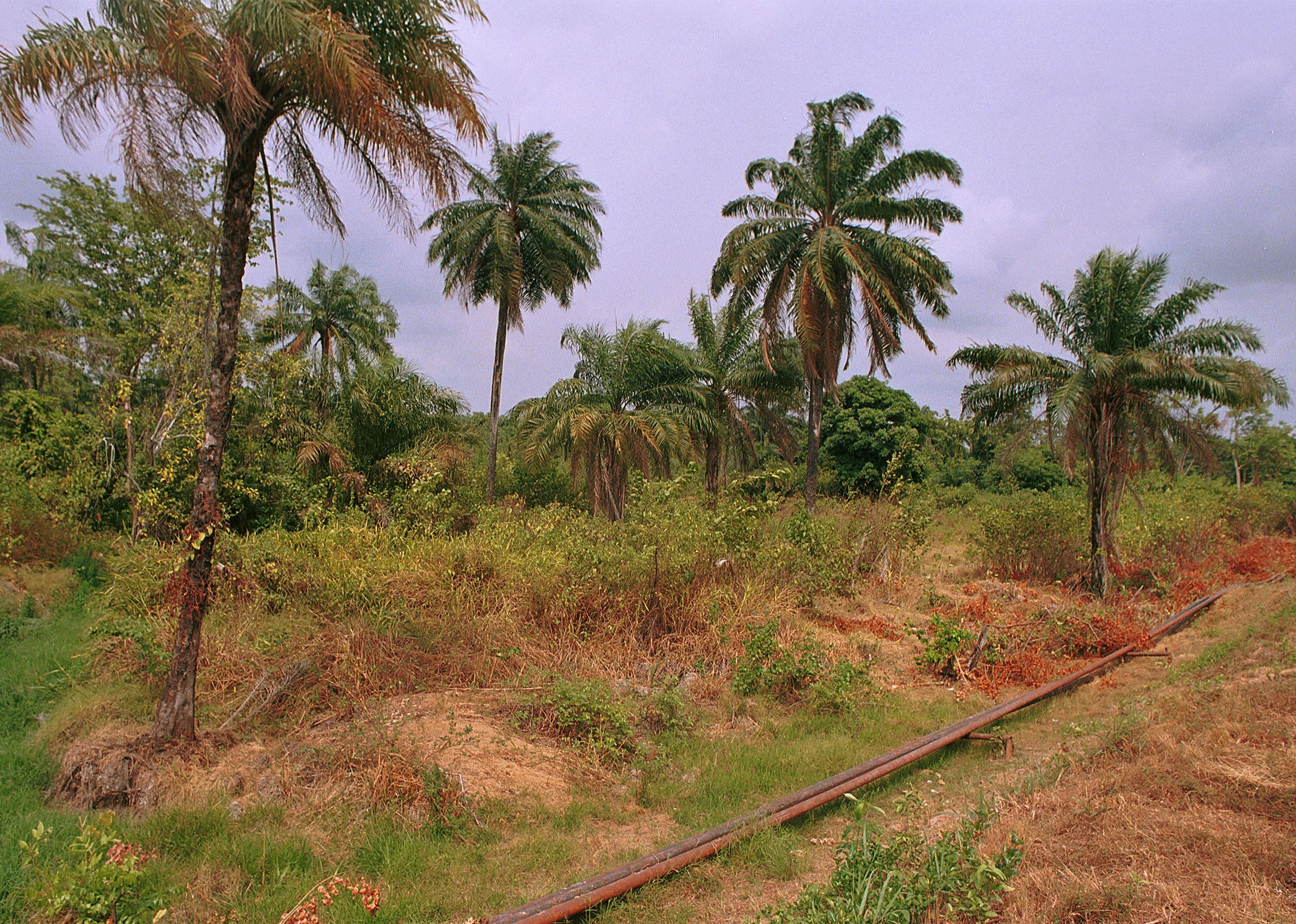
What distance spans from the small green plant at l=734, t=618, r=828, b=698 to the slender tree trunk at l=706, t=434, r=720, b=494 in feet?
37.9

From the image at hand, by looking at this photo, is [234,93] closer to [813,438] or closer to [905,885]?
[905,885]

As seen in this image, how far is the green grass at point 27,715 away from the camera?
179 inches

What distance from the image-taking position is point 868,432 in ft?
96.5

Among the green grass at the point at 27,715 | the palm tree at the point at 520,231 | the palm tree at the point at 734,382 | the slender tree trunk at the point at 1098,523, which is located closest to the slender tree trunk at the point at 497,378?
the palm tree at the point at 520,231

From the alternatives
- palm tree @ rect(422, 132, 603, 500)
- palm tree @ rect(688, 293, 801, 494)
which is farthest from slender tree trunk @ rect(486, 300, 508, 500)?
palm tree @ rect(688, 293, 801, 494)

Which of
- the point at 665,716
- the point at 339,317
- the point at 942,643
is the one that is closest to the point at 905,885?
the point at 665,716

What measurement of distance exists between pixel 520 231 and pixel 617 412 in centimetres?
568

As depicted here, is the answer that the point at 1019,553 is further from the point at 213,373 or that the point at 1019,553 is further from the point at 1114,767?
the point at 213,373

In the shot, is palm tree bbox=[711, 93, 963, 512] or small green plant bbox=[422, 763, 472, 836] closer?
small green plant bbox=[422, 763, 472, 836]

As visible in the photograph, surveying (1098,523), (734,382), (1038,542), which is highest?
(734,382)

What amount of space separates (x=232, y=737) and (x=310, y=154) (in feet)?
16.1

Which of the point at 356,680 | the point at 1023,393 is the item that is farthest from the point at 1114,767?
the point at 1023,393

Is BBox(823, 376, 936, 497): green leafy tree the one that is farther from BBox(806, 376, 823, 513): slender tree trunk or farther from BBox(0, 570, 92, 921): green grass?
BBox(0, 570, 92, 921): green grass

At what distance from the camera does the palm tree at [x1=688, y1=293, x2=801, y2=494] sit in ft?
62.0
